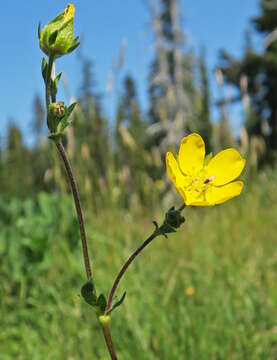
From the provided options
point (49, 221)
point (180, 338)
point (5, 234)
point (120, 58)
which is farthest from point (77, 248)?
point (120, 58)

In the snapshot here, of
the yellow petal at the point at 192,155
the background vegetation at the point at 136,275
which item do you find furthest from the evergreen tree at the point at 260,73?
the yellow petal at the point at 192,155

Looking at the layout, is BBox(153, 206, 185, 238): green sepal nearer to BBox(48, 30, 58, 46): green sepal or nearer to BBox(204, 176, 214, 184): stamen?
BBox(204, 176, 214, 184): stamen

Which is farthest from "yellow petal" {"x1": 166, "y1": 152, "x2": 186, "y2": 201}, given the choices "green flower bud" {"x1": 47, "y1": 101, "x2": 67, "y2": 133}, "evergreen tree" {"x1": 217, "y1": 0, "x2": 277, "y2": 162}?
"evergreen tree" {"x1": 217, "y1": 0, "x2": 277, "y2": 162}

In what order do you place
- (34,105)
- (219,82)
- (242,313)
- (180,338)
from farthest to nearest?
(34,105) → (219,82) → (242,313) → (180,338)

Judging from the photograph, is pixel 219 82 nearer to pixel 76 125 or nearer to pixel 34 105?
pixel 76 125

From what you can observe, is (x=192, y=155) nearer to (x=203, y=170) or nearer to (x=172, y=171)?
(x=203, y=170)

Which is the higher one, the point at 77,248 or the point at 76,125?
the point at 76,125
